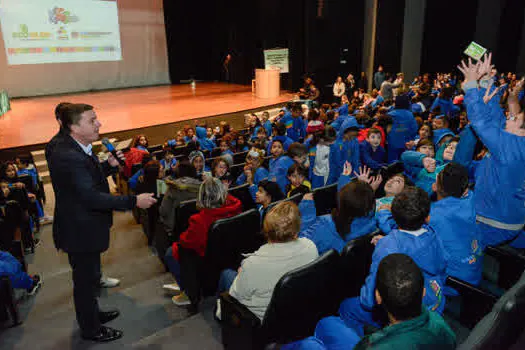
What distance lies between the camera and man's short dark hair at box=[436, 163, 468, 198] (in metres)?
2.08

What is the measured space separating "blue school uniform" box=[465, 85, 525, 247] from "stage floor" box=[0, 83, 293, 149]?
761 centimetres

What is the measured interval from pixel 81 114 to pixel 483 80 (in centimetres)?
264

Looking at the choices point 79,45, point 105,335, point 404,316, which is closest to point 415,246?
point 404,316

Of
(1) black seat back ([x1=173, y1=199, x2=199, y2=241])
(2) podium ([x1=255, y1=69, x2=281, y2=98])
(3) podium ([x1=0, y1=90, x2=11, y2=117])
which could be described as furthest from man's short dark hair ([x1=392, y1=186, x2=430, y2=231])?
(3) podium ([x1=0, y1=90, x2=11, y2=117])

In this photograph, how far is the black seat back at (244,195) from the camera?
3.50 meters

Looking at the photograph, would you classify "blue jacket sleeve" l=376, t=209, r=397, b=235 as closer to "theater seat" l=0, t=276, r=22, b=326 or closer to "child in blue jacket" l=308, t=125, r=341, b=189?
"child in blue jacket" l=308, t=125, r=341, b=189

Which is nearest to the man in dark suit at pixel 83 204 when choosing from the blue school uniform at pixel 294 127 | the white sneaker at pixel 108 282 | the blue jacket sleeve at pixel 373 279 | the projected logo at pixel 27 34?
the white sneaker at pixel 108 282

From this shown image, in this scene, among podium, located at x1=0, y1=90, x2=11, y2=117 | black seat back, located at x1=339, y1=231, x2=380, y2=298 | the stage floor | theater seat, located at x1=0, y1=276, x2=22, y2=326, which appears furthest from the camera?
podium, located at x1=0, y1=90, x2=11, y2=117

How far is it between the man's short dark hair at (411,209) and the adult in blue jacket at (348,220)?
334mm

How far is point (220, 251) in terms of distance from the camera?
2.55m

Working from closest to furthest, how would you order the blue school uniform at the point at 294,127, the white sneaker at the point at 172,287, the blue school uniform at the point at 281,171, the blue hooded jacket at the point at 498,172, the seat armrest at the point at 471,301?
the seat armrest at the point at 471,301, the blue hooded jacket at the point at 498,172, the white sneaker at the point at 172,287, the blue school uniform at the point at 281,171, the blue school uniform at the point at 294,127

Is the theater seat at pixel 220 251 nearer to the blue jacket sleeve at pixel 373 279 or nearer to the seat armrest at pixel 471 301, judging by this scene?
the blue jacket sleeve at pixel 373 279

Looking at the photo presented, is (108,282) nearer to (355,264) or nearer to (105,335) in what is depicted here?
(105,335)

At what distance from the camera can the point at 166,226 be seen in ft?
11.0
